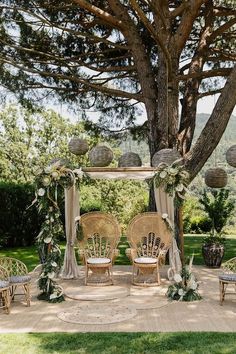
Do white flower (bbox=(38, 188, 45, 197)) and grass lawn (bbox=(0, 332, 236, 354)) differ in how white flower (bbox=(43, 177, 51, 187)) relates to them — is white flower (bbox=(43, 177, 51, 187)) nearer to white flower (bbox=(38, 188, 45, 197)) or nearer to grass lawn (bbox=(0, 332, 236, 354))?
white flower (bbox=(38, 188, 45, 197))

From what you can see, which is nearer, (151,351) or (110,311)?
(151,351)

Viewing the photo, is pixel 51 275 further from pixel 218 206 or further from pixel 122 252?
pixel 122 252

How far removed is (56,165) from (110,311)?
221 centimetres

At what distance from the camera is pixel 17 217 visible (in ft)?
41.7

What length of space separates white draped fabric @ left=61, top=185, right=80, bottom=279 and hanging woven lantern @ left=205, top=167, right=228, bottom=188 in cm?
232

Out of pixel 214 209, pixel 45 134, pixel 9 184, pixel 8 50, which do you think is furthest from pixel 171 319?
pixel 45 134

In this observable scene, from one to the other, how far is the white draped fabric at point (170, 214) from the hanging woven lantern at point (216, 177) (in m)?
1.11


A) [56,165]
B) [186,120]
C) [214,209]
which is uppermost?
[186,120]

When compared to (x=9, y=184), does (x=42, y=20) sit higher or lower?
higher

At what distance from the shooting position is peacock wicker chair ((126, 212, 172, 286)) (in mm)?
7512

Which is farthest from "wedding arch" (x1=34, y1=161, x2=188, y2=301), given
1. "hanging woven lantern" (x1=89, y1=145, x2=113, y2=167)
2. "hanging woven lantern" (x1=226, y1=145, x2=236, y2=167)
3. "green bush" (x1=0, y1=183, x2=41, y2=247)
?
"green bush" (x1=0, y1=183, x2=41, y2=247)

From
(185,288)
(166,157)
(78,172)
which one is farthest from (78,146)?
(185,288)

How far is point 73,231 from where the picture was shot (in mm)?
8117

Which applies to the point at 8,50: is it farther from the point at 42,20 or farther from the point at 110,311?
the point at 110,311
